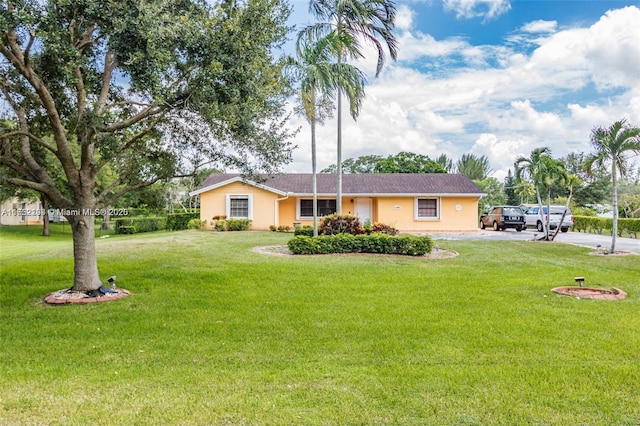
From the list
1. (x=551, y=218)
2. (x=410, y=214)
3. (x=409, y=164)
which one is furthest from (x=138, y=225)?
(x=409, y=164)

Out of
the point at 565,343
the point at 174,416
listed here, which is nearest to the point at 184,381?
the point at 174,416

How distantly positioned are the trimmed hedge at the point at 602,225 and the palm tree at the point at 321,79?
17.0 metres

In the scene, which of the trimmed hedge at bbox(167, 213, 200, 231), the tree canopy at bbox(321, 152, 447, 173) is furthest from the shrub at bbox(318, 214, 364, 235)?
the tree canopy at bbox(321, 152, 447, 173)

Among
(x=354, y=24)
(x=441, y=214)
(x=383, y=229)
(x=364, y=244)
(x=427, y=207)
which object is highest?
(x=354, y=24)

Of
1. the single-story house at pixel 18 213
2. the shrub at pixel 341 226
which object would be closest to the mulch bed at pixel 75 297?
the shrub at pixel 341 226

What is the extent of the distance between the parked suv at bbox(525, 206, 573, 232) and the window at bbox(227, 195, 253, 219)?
653 inches

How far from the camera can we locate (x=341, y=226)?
598 inches

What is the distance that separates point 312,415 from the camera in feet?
11.1

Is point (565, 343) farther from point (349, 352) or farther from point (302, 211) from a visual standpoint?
point (302, 211)

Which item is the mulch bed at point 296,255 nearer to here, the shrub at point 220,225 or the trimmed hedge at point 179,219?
the shrub at point 220,225

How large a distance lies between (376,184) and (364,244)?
41.4 ft

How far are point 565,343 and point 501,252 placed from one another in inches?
364

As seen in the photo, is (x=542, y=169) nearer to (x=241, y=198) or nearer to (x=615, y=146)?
(x=615, y=146)

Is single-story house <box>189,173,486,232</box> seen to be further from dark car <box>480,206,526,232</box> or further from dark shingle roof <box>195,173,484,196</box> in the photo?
dark car <box>480,206,526,232</box>
